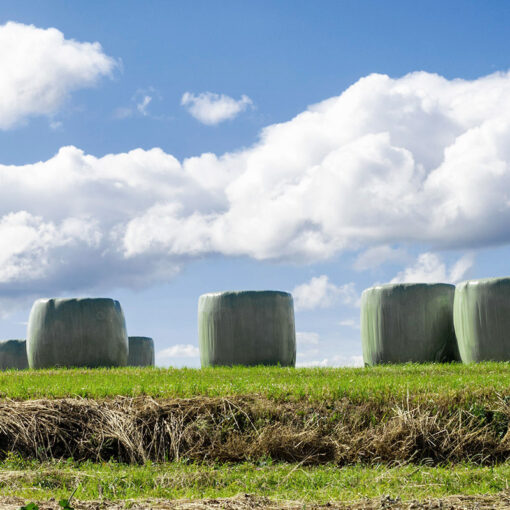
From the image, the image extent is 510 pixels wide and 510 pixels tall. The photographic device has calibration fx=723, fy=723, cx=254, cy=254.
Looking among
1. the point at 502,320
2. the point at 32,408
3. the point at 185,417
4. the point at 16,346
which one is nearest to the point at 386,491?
the point at 185,417

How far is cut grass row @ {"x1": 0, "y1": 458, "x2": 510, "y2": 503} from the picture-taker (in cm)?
565

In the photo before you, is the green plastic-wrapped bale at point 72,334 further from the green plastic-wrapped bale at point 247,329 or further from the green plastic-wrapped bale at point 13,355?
the green plastic-wrapped bale at point 13,355

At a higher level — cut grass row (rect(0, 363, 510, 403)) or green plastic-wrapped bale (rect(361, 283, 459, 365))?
green plastic-wrapped bale (rect(361, 283, 459, 365))

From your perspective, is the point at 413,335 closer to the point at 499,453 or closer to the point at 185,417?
the point at 499,453

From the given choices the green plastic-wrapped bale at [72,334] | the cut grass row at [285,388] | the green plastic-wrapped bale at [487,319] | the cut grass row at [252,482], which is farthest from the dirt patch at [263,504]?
the green plastic-wrapped bale at [72,334]

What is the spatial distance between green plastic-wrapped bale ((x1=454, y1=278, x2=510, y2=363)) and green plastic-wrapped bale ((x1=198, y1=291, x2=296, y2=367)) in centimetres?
359

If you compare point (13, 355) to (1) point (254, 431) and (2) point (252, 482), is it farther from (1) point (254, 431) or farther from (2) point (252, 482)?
(2) point (252, 482)

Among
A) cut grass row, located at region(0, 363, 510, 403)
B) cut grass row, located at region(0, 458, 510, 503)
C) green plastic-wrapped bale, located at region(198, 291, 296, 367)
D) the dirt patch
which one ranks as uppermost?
green plastic-wrapped bale, located at region(198, 291, 296, 367)

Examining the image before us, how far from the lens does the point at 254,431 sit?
748 centimetres

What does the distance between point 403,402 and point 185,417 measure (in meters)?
2.38

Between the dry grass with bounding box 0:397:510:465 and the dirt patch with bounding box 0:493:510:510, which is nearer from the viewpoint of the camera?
the dirt patch with bounding box 0:493:510:510

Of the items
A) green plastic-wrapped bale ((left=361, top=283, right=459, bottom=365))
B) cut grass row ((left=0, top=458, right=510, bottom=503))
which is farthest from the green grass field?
green plastic-wrapped bale ((left=361, top=283, right=459, bottom=365))

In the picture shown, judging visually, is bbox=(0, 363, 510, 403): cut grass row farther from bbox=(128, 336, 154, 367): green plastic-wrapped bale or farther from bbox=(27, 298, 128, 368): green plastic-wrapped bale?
bbox=(128, 336, 154, 367): green plastic-wrapped bale

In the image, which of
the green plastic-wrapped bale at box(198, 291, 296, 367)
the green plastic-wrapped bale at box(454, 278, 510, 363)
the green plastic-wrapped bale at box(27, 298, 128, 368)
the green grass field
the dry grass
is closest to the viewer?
the green grass field
